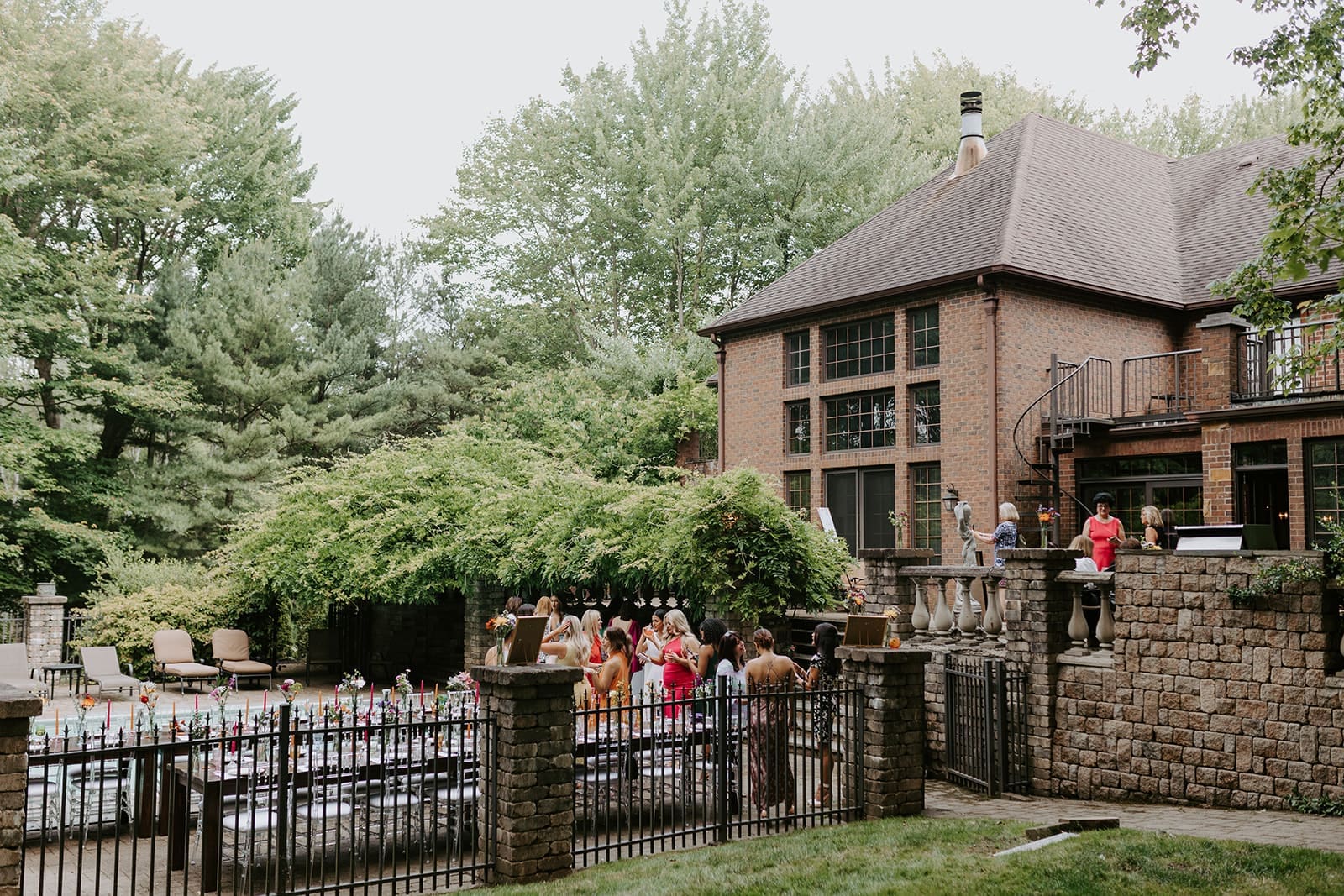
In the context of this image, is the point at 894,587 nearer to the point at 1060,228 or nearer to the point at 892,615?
the point at 892,615

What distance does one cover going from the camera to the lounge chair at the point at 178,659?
1970 cm

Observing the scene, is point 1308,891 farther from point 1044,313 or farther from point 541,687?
point 1044,313

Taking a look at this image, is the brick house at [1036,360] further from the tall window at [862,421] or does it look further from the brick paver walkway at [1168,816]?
the brick paver walkway at [1168,816]

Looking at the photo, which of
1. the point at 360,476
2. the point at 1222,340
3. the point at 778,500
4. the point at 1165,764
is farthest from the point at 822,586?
the point at 360,476

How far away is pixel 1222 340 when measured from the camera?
53.7 feet

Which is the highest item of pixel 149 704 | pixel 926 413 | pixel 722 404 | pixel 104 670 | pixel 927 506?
pixel 722 404

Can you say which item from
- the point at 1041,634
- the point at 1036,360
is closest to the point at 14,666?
the point at 1041,634

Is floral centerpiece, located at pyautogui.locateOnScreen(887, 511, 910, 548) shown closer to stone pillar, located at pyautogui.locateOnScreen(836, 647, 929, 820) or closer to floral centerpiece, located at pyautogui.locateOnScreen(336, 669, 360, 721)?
stone pillar, located at pyautogui.locateOnScreen(836, 647, 929, 820)

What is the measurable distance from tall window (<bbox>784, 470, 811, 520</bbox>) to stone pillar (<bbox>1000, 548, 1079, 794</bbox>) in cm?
1205

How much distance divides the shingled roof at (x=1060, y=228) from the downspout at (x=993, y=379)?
484 millimetres

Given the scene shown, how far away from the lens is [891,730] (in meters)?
9.81

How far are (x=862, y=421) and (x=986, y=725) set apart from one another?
12.2 meters

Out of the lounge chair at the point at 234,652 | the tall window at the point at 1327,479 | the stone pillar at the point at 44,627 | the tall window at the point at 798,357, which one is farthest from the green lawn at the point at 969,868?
the stone pillar at the point at 44,627

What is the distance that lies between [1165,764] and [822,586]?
5.58m
